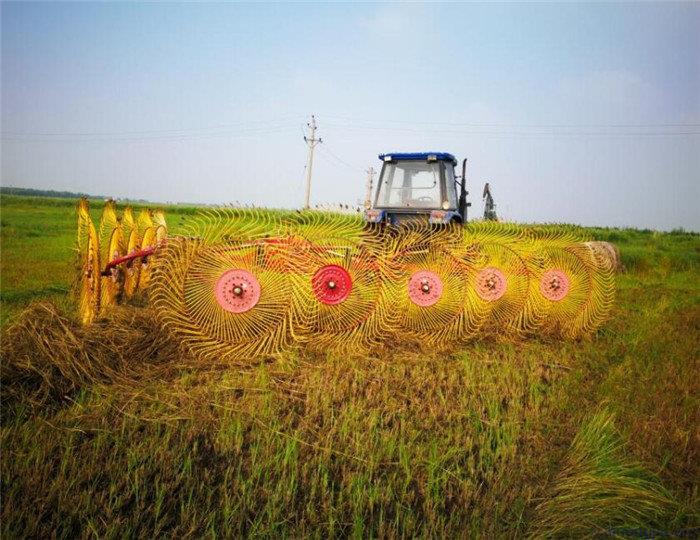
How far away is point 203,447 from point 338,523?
1.00 metres

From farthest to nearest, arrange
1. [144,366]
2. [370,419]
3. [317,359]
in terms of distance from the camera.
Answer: [317,359], [144,366], [370,419]

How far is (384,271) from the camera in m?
4.98

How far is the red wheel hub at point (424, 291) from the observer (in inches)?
215

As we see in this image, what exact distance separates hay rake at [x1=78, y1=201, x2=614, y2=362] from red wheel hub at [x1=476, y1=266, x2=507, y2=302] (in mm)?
17

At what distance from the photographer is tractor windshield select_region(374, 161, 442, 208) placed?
7.28m

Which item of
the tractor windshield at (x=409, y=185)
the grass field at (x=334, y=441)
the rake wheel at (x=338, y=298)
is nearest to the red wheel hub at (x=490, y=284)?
the grass field at (x=334, y=441)

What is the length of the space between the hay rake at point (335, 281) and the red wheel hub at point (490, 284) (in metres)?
0.02

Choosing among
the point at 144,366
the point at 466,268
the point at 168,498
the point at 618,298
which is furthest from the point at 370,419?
the point at 618,298

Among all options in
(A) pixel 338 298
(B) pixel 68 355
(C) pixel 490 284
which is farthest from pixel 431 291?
(B) pixel 68 355

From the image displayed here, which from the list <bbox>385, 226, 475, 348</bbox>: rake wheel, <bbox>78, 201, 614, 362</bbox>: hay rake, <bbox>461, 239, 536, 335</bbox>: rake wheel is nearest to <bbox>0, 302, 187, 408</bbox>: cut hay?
<bbox>78, 201, 614, 362</bbox>: hay rake

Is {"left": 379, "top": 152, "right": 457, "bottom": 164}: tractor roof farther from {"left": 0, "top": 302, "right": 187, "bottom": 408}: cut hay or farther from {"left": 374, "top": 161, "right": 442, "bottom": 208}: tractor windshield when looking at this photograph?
{"left": 0, "top": 302, "right": 187, "bottom": 408}: cut hay

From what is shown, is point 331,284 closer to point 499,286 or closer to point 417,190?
point 499,286

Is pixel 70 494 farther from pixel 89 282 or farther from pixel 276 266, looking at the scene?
pixel 89 282

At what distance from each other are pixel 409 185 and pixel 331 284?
3400mm
